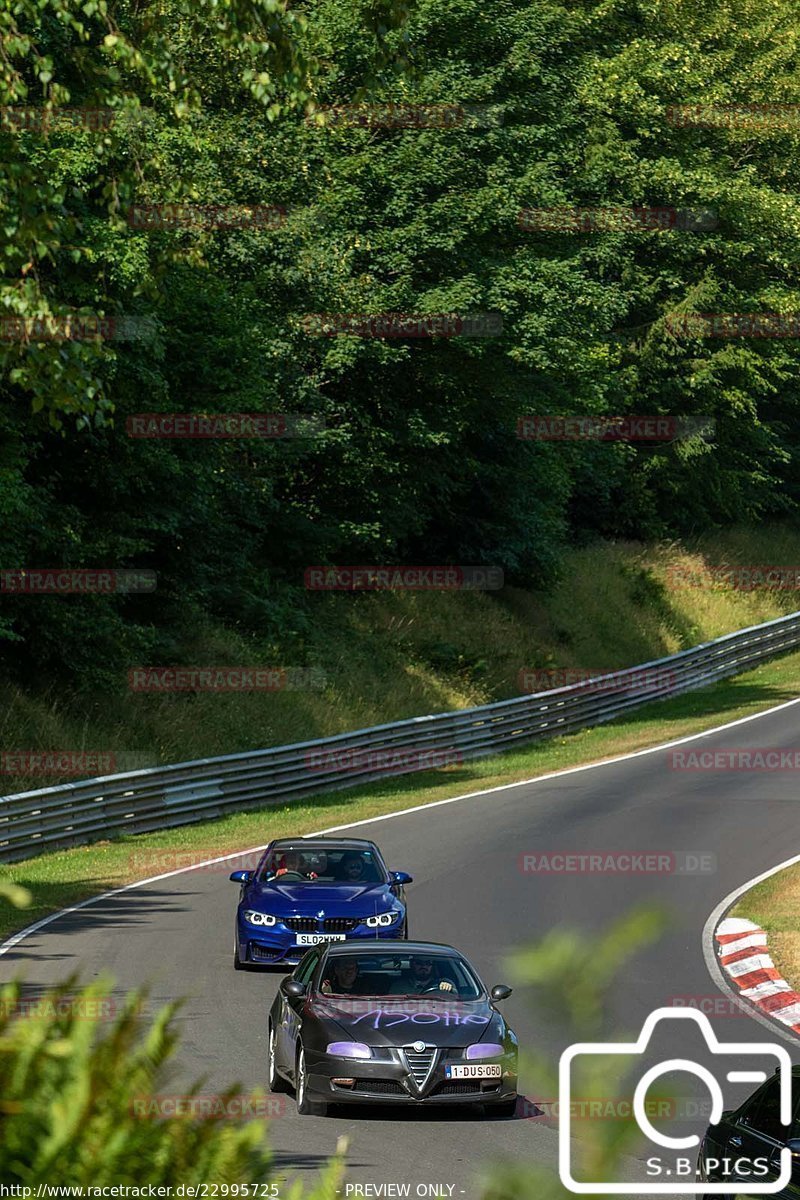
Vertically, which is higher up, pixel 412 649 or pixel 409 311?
pixel 409 311

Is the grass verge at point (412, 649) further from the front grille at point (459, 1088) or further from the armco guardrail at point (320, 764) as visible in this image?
the front grille at point (459, 1088)

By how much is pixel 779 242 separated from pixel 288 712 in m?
30.1

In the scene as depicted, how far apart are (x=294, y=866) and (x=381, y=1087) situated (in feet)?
23.3

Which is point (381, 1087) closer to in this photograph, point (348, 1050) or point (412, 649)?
point (348, 1050)

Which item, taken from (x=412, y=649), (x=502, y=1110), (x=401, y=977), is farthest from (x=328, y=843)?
(x=412, y=649)

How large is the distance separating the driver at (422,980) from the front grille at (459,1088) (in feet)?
4.07

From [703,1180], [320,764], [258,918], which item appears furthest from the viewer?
[320,764]

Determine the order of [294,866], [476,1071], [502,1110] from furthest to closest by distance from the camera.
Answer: [294,866] < [502,1110] < [476,1071]

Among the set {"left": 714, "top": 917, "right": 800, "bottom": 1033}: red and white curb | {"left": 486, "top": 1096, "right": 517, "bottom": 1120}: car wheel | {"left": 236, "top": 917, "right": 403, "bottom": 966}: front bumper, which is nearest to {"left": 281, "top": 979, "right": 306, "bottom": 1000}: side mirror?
{"left": 486, "top": 1096, "right": 517, "bottom": 1120}: car wheel

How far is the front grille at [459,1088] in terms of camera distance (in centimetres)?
1177

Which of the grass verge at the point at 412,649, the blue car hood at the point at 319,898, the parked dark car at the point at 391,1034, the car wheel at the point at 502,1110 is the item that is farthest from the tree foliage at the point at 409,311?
the car wheel at the point at 502,1110

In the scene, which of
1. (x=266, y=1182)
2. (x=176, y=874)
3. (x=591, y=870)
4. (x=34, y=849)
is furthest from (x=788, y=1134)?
(x=34, y=849)

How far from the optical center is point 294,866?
18.9 m

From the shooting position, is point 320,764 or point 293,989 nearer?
point 293,989
